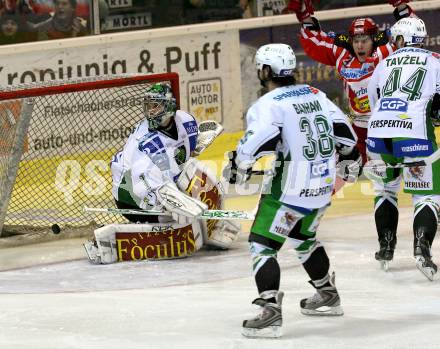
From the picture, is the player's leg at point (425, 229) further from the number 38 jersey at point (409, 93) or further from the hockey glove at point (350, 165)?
the hockey glove at point (350, 165)

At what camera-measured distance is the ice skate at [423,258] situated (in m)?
6.09

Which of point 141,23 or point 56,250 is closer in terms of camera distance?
point 56,250

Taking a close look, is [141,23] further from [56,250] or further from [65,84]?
[56,250]

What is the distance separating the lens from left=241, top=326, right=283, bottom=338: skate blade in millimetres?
5016

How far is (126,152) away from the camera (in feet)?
23.6

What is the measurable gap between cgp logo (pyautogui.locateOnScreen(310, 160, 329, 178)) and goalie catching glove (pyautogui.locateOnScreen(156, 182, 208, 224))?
161cm

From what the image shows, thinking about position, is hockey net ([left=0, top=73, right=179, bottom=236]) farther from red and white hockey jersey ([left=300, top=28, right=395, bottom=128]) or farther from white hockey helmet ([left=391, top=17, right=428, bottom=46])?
white hockey helmet ([left=391, top=17, right=428, bottom=46])

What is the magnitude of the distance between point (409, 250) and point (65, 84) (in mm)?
2512

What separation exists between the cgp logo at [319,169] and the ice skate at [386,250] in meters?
1.47

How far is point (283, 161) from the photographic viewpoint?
513 cm

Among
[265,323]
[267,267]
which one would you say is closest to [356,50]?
[267,267]

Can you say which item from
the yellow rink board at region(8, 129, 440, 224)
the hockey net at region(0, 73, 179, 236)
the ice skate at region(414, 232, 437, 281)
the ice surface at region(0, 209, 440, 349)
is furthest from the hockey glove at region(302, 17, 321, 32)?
the ice skate at region(414, 232, 437, 281)

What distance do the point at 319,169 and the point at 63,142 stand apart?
4.59 m

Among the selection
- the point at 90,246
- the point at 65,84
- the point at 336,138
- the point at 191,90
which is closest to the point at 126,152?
the point at 90,246
